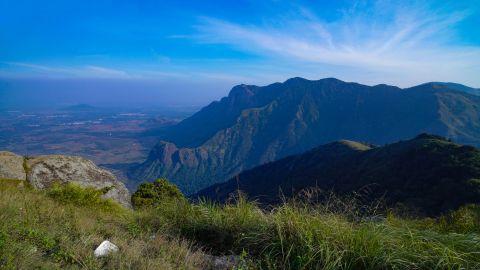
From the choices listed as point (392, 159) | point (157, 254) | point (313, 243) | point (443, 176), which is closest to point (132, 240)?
point (157, 254)

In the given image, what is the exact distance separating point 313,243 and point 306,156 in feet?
545

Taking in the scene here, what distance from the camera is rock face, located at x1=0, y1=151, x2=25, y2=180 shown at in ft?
37.8

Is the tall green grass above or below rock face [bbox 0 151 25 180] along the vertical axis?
above

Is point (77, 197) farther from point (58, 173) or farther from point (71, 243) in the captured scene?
point (71, 243)

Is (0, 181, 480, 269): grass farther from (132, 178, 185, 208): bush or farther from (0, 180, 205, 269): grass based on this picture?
(132, 178, 185, 208): bush

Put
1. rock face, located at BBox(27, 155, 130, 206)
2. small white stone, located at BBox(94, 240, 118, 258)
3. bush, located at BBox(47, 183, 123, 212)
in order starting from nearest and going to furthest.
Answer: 1. small white stone, located at BBox(94, 240, 118, 258)
2. bush, located at BBox(47, 183, 123, 212)
3. rock face, located at BBox(27, 155, 130, 206)

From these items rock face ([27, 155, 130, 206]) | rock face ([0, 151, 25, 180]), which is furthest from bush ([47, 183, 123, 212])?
rock face ([27, 155, 130, 206])

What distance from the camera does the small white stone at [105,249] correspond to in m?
4.77

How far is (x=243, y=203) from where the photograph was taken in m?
6.56

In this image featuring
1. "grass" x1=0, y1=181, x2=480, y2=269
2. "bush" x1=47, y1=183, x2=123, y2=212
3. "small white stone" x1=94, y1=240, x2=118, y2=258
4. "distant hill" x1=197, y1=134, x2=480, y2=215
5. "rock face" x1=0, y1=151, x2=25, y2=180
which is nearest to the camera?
"grass" x1=0, y1=181, x2=480, y2=269

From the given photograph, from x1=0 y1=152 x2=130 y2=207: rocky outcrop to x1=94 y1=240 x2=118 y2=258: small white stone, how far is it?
813 centimetres

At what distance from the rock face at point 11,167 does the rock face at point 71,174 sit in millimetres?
254

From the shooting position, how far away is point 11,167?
38.9ft

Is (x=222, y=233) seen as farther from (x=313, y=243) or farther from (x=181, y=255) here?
(x=313, y=243)
